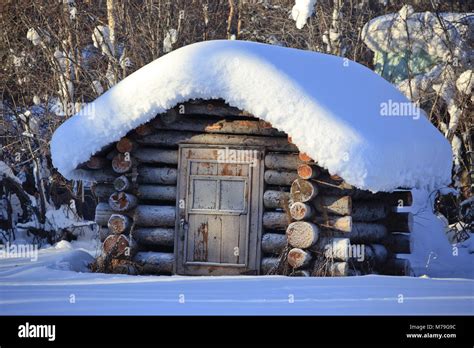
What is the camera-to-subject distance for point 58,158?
12.9 m

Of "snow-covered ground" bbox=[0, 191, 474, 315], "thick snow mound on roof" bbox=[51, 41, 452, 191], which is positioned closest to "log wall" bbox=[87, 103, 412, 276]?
"thick snow mound on roof" bbox=[51, 41, 452, 191]

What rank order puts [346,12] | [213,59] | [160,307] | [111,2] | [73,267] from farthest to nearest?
1. [346,12]
2. [111,2]
3. [73,267]
4. [213,59]
5. [160,307]

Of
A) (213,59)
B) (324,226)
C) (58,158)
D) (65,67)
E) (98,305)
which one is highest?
(65,67)

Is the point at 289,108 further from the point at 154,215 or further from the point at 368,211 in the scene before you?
the point at 154,215

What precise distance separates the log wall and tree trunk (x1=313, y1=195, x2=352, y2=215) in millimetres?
14

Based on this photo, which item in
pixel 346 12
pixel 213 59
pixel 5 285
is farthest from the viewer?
pixel 346 12

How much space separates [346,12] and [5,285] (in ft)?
55.5

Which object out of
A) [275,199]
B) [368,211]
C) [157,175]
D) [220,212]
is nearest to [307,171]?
[275,199]

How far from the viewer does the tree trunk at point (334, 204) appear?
40.4 feet

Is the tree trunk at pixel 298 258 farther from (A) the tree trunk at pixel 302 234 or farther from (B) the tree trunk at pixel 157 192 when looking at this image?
(B) the tree trunk at pixel 157 192

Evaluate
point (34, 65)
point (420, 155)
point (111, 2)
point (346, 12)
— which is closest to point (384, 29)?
point (346, 12)

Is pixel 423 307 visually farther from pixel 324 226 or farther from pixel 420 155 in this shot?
pixel 420 155

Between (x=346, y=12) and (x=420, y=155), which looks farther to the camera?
(x=346, y=12)

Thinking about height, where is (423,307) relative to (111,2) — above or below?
below
